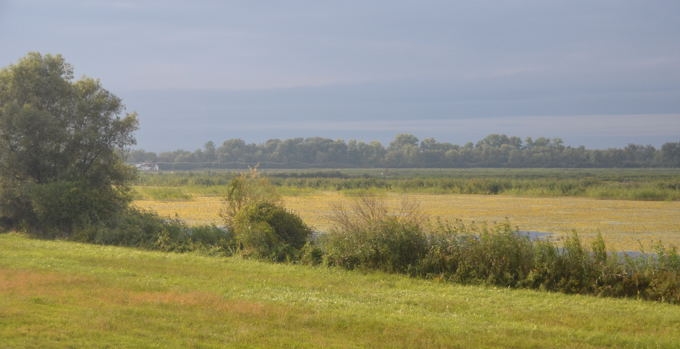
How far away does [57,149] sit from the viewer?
95.6 feet

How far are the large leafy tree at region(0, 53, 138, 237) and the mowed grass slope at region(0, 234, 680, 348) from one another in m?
9.41

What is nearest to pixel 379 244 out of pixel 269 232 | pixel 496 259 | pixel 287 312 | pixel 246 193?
pixel 496 259

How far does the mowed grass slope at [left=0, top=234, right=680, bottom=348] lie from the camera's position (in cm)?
1027

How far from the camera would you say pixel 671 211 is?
1876 inches

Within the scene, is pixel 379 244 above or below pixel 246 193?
below

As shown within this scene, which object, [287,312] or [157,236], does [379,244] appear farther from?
[157,236]

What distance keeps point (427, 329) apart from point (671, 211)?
138ft

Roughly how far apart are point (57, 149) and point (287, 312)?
66.5ft

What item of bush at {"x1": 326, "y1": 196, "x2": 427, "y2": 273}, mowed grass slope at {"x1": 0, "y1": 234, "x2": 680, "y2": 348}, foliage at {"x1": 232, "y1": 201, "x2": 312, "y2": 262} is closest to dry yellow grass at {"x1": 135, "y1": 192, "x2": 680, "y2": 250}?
bush at {"x1": 326, "y1": 196, "x2": 427, "y2": 273}

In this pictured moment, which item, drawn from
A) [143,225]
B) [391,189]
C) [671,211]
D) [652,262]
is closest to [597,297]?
[652,262]

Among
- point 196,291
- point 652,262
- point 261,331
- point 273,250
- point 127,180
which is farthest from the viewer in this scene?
point 127,180

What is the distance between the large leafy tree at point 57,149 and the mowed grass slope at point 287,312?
941 cm

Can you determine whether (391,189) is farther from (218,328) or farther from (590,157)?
(590,157)

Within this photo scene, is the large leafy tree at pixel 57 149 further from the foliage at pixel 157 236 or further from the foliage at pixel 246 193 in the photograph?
the foliage at pixel 246 193
